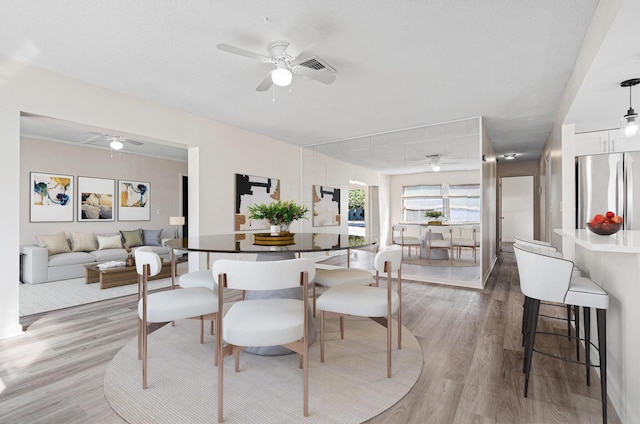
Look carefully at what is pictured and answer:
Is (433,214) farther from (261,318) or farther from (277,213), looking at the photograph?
(261,318)

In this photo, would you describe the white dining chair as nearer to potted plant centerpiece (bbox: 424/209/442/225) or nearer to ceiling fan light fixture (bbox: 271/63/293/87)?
ceiling fan light fixture (bbox: 271/63/293/87)

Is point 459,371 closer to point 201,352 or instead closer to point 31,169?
point 201,352

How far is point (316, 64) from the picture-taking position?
2.81 meters

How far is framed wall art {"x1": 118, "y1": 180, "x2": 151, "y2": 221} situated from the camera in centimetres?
650

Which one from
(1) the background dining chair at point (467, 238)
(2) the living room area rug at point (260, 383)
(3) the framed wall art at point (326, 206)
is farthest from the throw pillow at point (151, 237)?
(1) the background dining chair at point (467, 238)

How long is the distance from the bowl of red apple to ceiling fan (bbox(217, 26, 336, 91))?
217 centimetres

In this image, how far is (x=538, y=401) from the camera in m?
1.78

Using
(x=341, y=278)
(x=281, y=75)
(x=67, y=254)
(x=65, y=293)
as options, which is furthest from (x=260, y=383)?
(x=67, y=254)

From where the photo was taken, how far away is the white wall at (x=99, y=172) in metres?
5.28

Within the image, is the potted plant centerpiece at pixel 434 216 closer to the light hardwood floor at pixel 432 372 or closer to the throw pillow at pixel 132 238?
the light hardwood floor at pixel 432 372

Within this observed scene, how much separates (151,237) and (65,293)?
243cm

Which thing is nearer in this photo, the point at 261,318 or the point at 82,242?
the point at 261,318

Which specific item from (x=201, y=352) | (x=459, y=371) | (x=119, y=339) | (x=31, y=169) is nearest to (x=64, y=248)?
(x=31, y=169)

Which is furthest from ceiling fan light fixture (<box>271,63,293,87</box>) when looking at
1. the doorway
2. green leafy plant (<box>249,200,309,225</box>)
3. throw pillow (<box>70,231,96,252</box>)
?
the doorway
